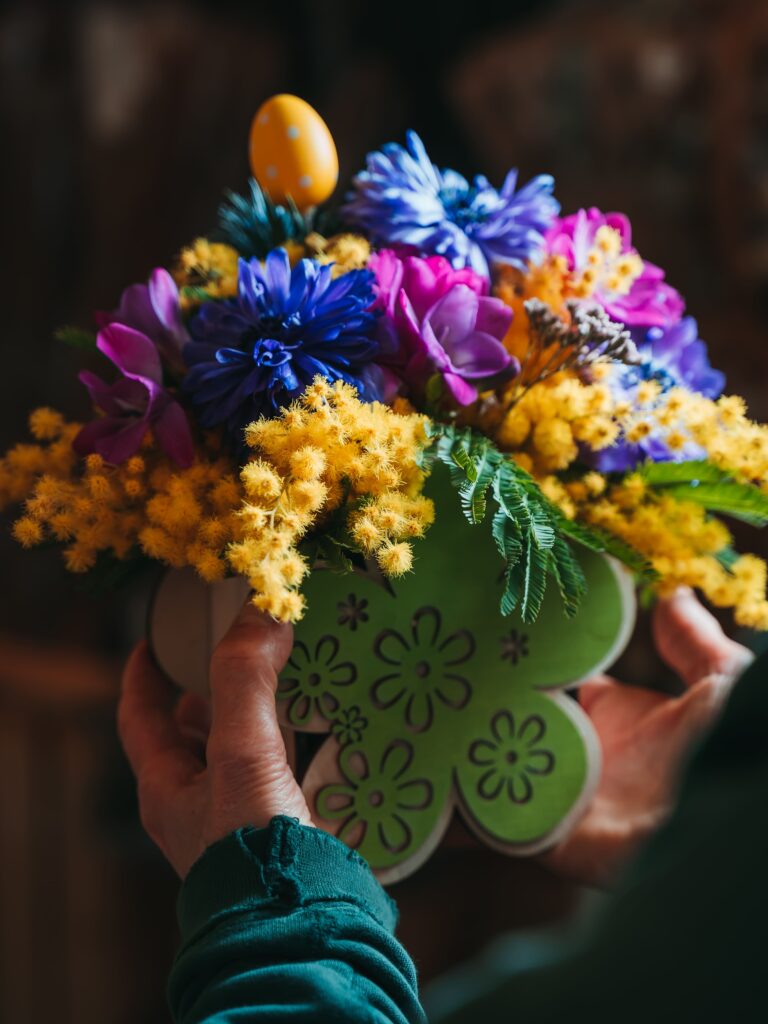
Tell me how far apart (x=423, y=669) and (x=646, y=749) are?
0.63 ft

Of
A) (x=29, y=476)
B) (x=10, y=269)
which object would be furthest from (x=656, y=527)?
(x=10, y=269)

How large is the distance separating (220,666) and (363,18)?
1721 mm

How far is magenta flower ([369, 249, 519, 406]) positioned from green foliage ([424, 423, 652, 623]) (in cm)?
4

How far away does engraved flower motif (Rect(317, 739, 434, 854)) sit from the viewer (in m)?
0.69

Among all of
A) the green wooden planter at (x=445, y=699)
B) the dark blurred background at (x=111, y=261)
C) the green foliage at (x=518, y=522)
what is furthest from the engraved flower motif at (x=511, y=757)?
the dark blurred background at (x=111, y=261)

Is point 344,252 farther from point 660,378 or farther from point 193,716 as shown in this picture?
point 193,716

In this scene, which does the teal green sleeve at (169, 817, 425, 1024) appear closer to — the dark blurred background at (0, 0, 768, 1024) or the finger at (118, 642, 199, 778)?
the finger at (118, 642, 199, 778)

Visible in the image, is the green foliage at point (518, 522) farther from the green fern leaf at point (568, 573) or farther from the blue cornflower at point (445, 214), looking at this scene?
the blue cornflower at point (445, 214)

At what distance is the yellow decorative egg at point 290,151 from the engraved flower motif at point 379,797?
0.40 metres

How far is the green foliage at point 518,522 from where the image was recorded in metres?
0.63

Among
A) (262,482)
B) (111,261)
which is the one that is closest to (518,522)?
A: (262,482)

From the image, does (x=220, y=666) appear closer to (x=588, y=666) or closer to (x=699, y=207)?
(x=588, y=666)

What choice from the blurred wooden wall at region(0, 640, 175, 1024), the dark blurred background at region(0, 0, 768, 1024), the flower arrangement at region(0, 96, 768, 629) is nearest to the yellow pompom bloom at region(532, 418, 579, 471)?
the flower arrangement at region(0, 96, 768, 629)

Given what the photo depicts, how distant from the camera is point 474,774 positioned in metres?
0.72
